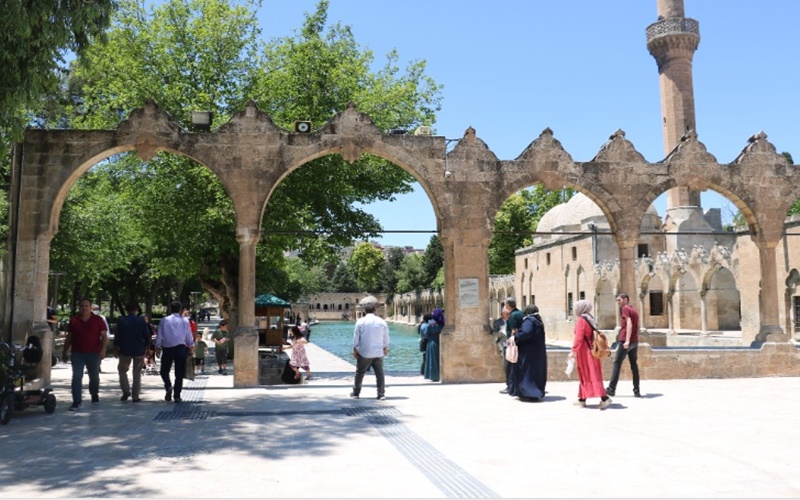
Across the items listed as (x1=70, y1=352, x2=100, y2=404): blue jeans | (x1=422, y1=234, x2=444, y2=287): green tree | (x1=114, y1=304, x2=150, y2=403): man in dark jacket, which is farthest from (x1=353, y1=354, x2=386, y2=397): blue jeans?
(x1=422, y1=234, x2=444, y2=287): green tree

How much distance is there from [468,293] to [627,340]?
3.05 m

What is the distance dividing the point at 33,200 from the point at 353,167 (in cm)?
781

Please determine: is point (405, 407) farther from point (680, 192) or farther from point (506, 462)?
point (680, 192)

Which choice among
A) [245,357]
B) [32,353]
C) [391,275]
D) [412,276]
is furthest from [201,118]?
[391,275]

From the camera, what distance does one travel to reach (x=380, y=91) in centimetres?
1870

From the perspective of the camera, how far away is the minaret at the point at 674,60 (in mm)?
36812

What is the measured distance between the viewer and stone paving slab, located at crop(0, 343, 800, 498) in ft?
16.0

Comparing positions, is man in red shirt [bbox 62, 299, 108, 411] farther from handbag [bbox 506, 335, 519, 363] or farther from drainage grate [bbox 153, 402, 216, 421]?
handbag [bbox 506, 335, 519, 363]

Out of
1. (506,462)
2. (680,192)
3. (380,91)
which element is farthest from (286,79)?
(680,192)

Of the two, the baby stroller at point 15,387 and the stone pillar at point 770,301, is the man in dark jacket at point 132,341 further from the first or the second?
the stone pillar at point 770,301

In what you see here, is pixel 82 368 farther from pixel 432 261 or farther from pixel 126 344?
pixel 432 261

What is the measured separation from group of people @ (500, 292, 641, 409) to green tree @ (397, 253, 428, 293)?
215ft

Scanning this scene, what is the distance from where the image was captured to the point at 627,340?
10.2 m

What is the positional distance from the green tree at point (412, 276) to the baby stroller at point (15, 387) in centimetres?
6729
